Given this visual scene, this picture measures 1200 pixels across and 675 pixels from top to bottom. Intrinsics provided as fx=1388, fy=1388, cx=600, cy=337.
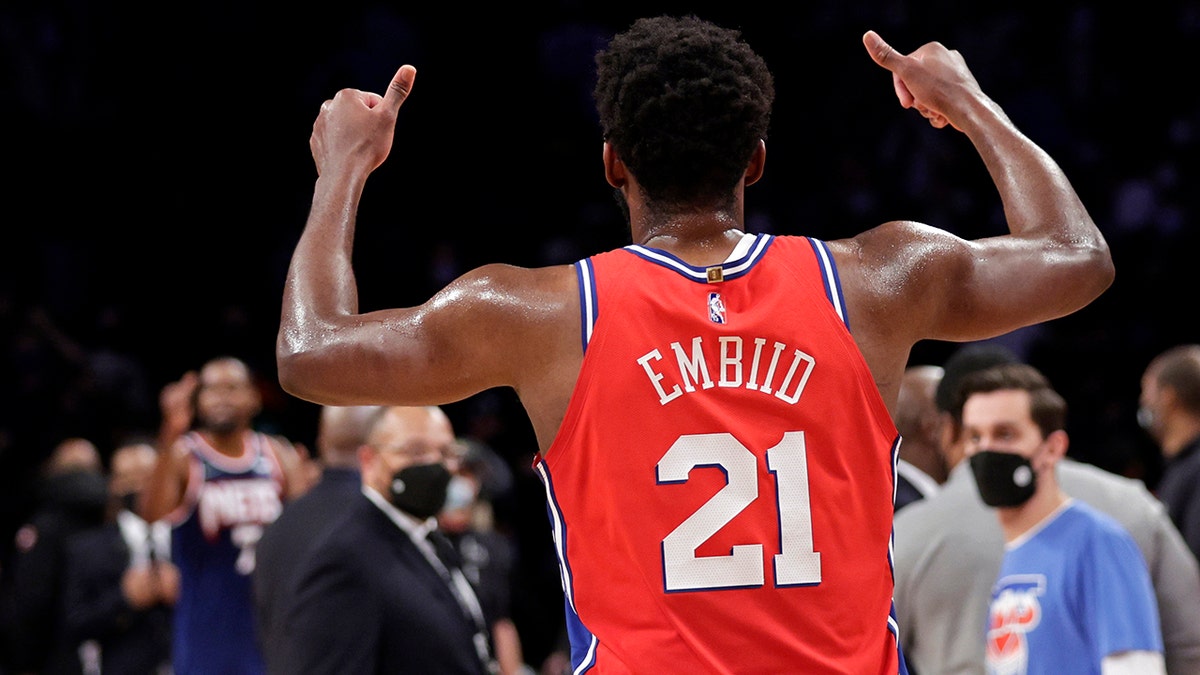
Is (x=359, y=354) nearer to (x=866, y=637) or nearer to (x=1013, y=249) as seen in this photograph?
(x=866, y=637)

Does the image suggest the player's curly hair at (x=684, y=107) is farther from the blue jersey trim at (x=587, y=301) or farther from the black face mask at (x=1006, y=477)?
the black face mask at (x=1006, y=477)

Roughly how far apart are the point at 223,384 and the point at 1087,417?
5893 mm

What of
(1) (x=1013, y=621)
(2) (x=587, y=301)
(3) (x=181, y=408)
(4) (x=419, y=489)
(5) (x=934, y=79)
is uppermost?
(5) (x=934, y=79)

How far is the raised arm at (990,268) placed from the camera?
81.2 inches

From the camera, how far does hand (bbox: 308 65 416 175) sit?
2.23 meters

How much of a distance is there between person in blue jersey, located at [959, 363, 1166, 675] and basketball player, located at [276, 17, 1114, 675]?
5.93ft

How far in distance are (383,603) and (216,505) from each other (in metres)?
3.56

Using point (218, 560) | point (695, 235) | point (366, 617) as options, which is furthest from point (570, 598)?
point (218, 560)

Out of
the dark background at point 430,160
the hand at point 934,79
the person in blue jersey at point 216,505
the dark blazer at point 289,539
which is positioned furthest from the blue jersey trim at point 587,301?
the dark background at point 430,160

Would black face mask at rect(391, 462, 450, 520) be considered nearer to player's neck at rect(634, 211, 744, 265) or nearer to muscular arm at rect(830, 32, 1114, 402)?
player's neck at rect(634, 211, 744, 265)

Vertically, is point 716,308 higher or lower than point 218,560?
higher

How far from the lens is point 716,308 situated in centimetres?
202

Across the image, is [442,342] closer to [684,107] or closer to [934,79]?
[684,107]

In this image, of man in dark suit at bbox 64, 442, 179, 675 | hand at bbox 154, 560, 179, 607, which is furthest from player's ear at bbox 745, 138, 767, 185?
hand at bbox 154, 560, 179, 607
